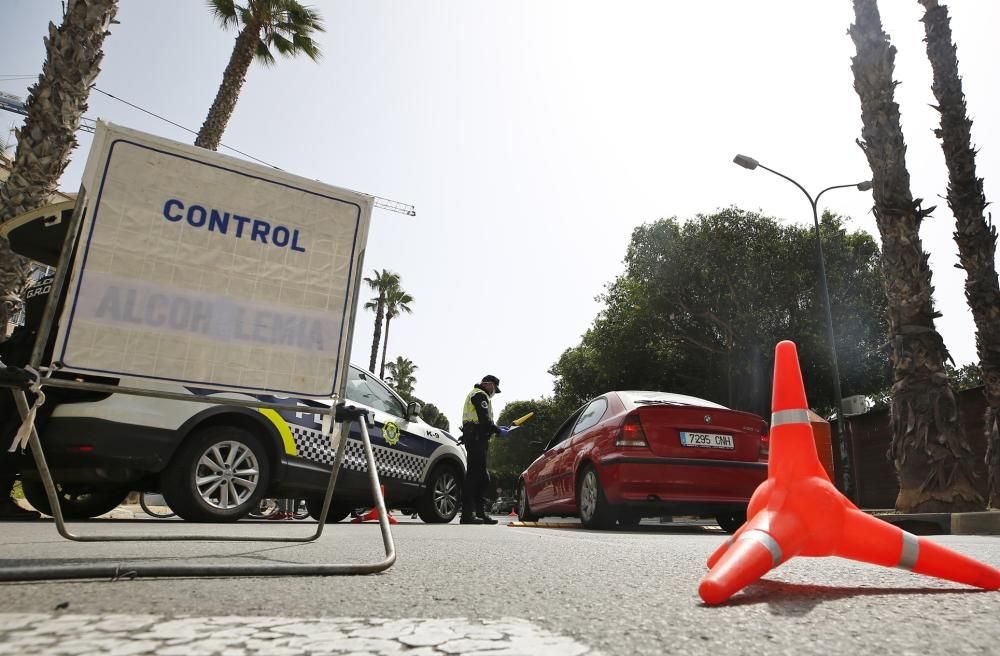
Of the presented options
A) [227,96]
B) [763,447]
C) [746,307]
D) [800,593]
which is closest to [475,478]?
[763,447]

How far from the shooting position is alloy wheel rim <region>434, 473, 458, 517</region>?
9123 millimetres

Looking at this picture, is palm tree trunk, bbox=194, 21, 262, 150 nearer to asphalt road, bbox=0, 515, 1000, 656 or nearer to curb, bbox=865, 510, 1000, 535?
asphalt road, bbox=0, 515, 1000, 656

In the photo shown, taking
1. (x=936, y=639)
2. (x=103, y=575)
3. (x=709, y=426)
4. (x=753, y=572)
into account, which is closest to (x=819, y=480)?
(x=753, y=572)

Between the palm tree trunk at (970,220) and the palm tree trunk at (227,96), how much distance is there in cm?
A: 1294

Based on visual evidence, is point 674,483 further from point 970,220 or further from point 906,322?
point 970,220

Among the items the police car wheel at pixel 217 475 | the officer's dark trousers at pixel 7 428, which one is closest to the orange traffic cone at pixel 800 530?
the police car wheel at pixel 217 475

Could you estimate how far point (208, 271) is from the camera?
2.91m

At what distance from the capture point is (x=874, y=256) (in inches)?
1110

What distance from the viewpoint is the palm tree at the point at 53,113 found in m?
8.46

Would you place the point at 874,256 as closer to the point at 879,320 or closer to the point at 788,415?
the point at 879,320

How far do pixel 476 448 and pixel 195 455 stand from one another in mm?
4026

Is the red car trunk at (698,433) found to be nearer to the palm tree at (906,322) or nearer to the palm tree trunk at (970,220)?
the palm tree at (906,322)

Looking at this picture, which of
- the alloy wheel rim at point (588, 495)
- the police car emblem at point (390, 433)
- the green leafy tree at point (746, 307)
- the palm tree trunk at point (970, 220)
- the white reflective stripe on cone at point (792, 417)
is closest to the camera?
the white reflective stripe on cone at point (792, 417)

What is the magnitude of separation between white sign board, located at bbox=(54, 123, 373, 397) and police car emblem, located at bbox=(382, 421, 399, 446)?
16.7 feet
